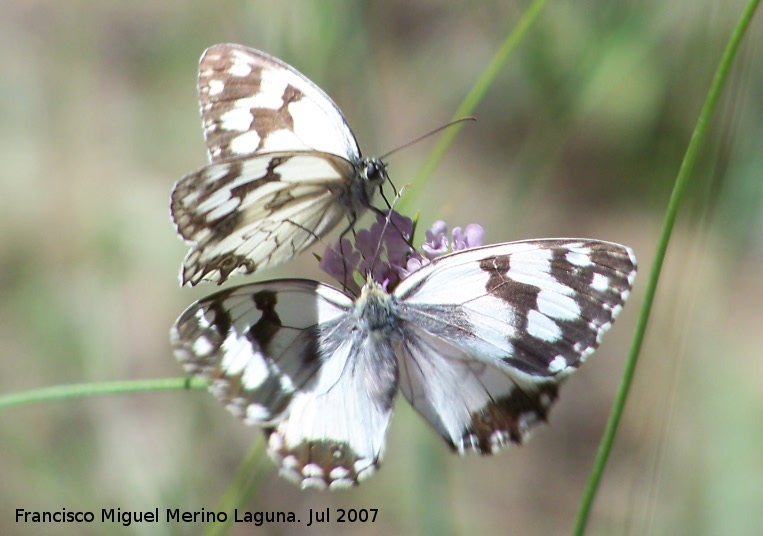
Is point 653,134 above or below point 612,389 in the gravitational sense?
above

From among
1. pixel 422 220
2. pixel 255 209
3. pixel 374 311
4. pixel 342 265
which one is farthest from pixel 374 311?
pixel 422 220

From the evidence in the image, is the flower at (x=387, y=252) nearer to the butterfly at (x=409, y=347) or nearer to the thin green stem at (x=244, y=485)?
the butterfly at (x=409, y=347)

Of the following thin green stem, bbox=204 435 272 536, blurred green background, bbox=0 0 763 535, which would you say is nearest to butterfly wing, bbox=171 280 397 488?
thin green stem, bbox=204 435 272 536

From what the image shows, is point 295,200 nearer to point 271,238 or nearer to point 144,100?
point 271,238

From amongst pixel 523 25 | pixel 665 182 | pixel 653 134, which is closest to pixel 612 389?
pixel 665 182

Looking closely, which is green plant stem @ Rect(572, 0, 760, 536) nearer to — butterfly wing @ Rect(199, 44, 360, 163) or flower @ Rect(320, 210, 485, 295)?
flower @ Rect(320, 210, 485, 295)

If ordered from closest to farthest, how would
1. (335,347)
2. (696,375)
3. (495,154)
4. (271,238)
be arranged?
1. (335,347)
2. (271,238)
3. (696,375)
4. (495,154)

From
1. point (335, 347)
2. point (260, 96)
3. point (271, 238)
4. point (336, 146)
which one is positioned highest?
point (260, 96)
